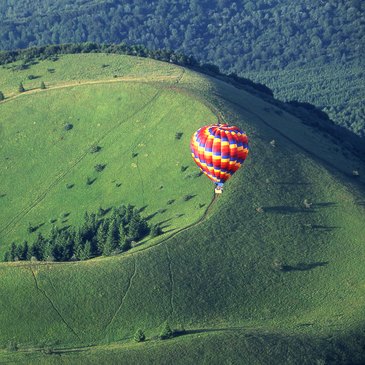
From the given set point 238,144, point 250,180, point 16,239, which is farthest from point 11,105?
point 238,144

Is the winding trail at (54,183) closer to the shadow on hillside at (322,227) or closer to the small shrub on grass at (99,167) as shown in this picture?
the small shrub on grass at (99,167)

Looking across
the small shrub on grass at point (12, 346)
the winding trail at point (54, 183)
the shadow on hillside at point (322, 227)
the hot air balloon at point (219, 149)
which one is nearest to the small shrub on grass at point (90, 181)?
the winding trail at point (54, 183)

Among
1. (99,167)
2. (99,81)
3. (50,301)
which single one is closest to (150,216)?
(99,167)

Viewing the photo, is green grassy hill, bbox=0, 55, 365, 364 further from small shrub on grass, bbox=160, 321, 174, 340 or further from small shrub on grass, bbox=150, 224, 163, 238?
small shrub on grass, bbox=150, 224, 163, 238

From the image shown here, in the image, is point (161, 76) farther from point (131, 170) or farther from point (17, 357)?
point (17, 357)

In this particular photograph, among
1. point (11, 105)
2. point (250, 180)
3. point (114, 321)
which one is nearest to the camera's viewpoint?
point (114, 321)
